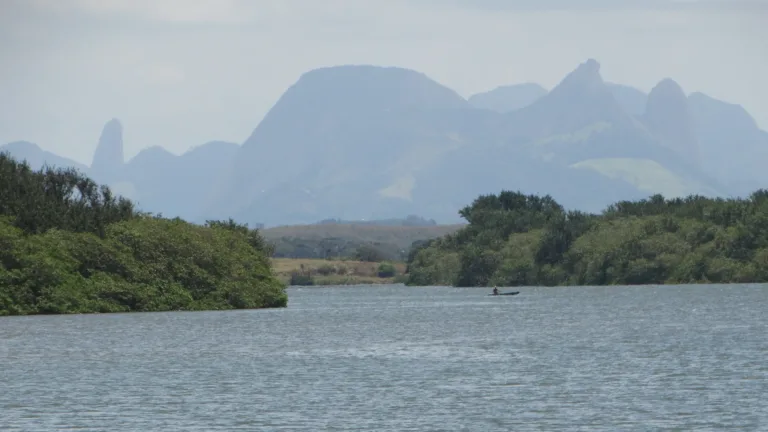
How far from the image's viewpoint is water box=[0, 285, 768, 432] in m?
46.0

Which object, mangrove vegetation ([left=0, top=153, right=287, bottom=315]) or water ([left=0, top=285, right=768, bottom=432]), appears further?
mangrove vegetation ([left=0, top=153, right=287, bottom=315])

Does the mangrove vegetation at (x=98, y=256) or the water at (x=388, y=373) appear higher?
the mangrove vegetation at (x=98, y=256)

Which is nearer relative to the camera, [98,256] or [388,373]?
[388,373]

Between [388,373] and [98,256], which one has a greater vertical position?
[98,256]

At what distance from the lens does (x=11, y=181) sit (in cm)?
11275

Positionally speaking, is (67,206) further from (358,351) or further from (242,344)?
(358,351)

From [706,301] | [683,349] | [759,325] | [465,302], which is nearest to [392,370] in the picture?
[683,349]

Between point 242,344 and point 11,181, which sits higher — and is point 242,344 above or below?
below

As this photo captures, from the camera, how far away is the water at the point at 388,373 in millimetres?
45969

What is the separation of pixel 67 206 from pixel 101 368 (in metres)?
52.2

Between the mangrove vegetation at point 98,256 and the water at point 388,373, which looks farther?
the mangrove vegetation at point 98,256

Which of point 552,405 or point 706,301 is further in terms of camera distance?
point 706,301

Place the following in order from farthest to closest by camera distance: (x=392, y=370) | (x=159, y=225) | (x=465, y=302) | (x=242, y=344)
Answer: (x=465, y=302) < (x=159, y=225) < (x=242, y=344) < (x=392, y=370)

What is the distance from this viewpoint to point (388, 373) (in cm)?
6175
